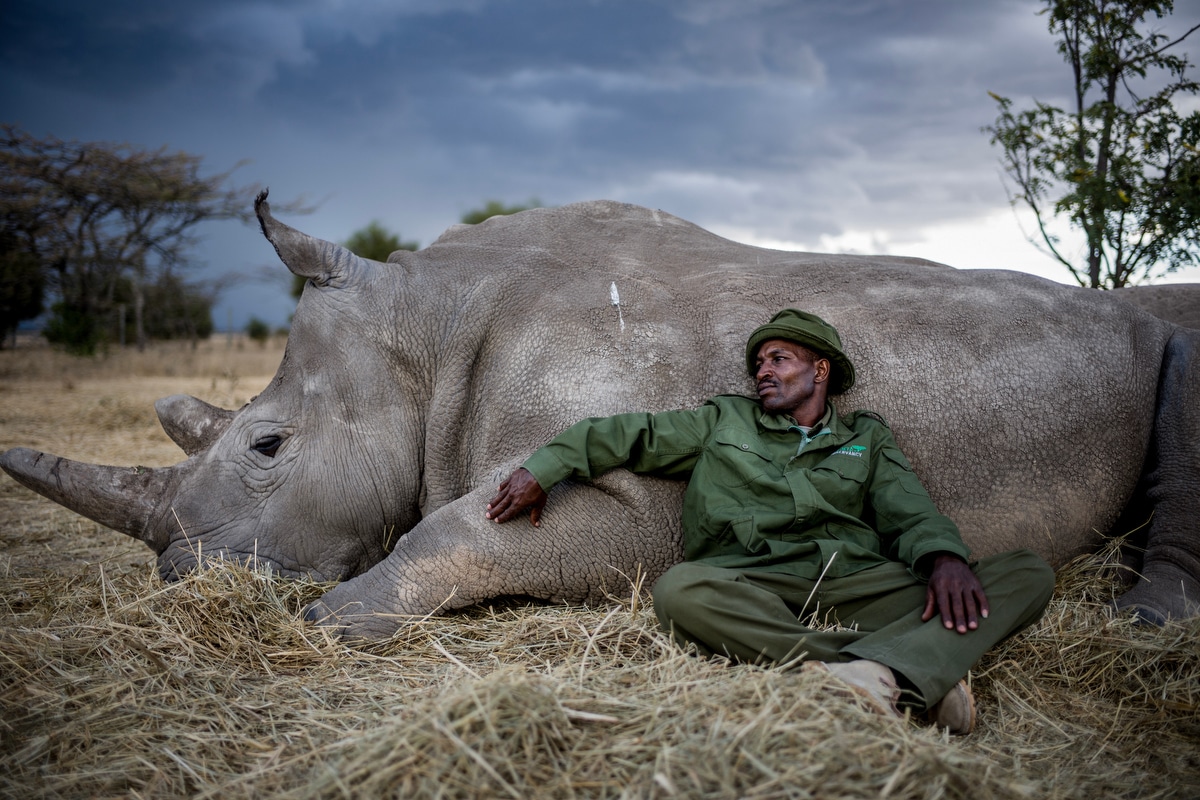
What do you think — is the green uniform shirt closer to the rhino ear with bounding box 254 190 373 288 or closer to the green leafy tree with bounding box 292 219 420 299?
the rhino ear with bounding box 254 190 373 288

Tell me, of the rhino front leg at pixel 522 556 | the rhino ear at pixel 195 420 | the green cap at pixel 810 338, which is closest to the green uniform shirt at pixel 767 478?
the rhino front leg at pixel 522 556

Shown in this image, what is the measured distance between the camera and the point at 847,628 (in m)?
3.11

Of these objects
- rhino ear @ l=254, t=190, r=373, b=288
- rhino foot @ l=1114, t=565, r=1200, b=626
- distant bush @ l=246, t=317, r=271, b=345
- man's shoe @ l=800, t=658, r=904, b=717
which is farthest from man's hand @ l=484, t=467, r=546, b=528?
distant bush @ l=246, t=317, r=271, b=345

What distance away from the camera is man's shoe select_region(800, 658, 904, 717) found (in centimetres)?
246

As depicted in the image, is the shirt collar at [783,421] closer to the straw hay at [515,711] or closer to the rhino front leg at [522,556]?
the rhino front leg at [522,556]

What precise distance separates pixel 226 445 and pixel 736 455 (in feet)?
7.93

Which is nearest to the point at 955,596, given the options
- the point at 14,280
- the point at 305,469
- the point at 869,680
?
the point at 869,680

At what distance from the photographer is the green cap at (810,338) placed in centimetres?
351

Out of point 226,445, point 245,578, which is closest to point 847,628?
point 245,578

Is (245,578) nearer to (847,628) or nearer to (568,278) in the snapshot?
(568,278)

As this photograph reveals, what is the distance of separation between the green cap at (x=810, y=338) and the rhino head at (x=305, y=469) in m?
1.62

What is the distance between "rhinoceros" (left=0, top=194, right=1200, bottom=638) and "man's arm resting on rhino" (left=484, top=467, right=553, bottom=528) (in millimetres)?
70

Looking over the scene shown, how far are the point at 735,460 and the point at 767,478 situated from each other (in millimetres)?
138

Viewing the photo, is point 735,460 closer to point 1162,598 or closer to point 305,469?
point 1162,598
